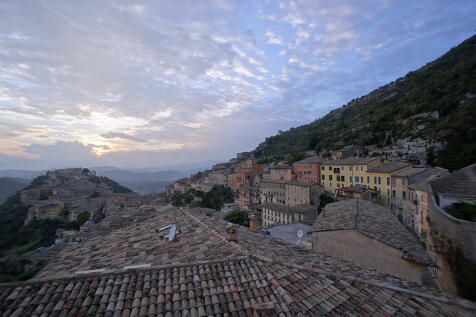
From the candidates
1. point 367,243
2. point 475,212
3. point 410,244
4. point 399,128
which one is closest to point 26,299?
point 367,243

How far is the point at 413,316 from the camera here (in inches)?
154

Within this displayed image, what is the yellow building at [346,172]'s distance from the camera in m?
34.0

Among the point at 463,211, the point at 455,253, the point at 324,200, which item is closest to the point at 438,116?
the point at 324,200

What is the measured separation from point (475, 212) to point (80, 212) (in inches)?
2916

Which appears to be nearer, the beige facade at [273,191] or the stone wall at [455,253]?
the stone wall at [455,253]

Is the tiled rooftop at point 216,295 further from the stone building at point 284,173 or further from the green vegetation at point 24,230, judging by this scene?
the green vegetation at point 24,230

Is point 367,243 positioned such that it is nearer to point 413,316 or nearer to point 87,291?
point 413,316

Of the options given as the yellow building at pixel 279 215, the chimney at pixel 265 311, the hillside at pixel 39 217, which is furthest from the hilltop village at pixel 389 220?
the hillside at pixel 39 217

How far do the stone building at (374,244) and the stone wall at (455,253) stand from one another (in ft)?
2.90

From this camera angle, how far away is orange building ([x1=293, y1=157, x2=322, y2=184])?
144 ft

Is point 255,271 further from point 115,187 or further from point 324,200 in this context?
point 115,187

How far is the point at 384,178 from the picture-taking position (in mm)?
30469

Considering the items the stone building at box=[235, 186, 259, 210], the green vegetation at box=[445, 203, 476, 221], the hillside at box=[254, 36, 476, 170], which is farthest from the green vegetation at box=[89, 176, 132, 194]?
the green vegetation at box=[445, 203, 476, 221]

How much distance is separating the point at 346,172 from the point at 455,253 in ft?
100
